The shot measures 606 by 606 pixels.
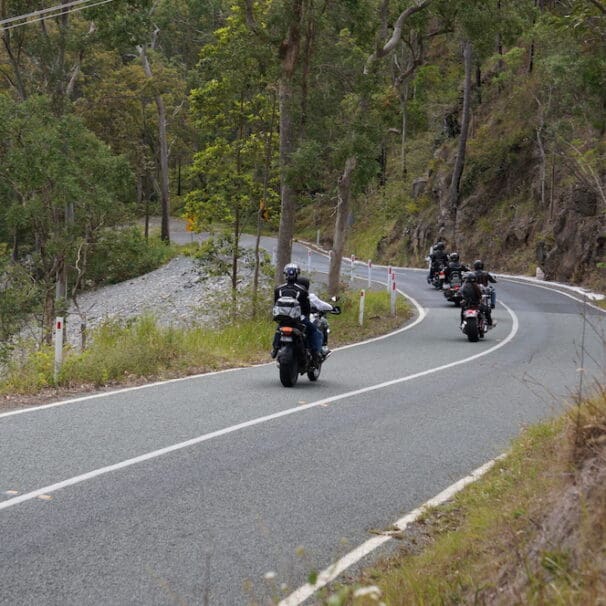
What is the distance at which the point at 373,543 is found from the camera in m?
5.72

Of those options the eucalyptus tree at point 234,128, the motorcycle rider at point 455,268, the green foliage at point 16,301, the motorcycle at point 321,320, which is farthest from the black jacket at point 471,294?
the green foliage at point 16,301

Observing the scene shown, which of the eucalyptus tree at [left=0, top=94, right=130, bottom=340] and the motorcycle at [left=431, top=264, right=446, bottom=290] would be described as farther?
the motorcycle at [left=431, top=264, right=446, bottom=290]

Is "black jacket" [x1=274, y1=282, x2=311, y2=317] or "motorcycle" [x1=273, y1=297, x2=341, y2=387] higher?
"black jacket" [x1=274, y1=282, x2=311, y2=317]

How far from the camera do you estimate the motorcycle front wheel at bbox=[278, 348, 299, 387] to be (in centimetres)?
1227

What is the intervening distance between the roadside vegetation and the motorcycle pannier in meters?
5.82

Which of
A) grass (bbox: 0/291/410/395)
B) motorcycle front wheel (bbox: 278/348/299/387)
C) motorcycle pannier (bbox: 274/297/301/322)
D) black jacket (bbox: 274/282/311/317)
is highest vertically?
black jacket (bbox: 274/282/311/317)

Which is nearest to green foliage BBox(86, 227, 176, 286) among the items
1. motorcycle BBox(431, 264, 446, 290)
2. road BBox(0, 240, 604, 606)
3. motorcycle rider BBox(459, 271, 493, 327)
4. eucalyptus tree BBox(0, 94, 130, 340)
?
eucalyptus tree BBox(0, 94, 130, 340)

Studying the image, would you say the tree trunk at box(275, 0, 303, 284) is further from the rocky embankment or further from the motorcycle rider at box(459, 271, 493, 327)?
the rocky embankment

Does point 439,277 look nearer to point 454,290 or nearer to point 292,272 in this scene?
point 454,290

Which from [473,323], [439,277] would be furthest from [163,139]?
[473,323]

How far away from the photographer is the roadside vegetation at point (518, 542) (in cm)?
356

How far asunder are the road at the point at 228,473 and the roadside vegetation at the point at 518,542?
0.40m

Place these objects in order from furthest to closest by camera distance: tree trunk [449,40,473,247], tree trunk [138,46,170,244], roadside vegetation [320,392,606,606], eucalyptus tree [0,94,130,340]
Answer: tree trunk [449,40,473,247]
tree trunk [138,46,170,244]
eucalyptus tree [0,94,130,340]
roadside vegetation [320,392,606,606]

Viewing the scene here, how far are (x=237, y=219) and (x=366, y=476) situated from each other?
871 inches
